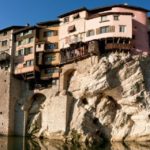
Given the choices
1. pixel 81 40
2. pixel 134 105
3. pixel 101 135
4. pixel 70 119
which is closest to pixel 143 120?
pixel 134 105

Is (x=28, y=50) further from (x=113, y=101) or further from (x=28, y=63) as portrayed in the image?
(x=113, y=101)

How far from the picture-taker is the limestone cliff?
191ft

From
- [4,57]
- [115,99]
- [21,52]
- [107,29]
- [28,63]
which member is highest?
[107,29]

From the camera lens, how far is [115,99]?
61.1m

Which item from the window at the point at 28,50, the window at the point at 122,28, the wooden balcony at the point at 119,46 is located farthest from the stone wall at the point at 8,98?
the window at the point at 122,28

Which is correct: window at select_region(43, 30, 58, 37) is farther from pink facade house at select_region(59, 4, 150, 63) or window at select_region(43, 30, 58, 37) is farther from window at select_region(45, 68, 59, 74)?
window at select_region(45, 68, 59, 74)

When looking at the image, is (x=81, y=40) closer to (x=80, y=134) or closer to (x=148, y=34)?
(x=148, y=34)

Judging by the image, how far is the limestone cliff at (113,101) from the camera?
5825 centimetres

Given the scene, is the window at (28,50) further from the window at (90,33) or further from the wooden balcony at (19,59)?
the window at (90,33)

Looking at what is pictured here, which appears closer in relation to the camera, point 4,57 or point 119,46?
point 119,46

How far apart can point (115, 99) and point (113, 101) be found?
3.06 ft

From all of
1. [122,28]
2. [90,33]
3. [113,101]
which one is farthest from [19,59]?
[122,28]

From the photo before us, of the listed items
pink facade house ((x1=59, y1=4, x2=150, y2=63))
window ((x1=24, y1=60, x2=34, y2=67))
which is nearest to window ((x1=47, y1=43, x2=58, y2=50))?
pink facade house ((x1=59, y1=4, x2=150, y2=63))

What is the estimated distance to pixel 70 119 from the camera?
62.5 metres
